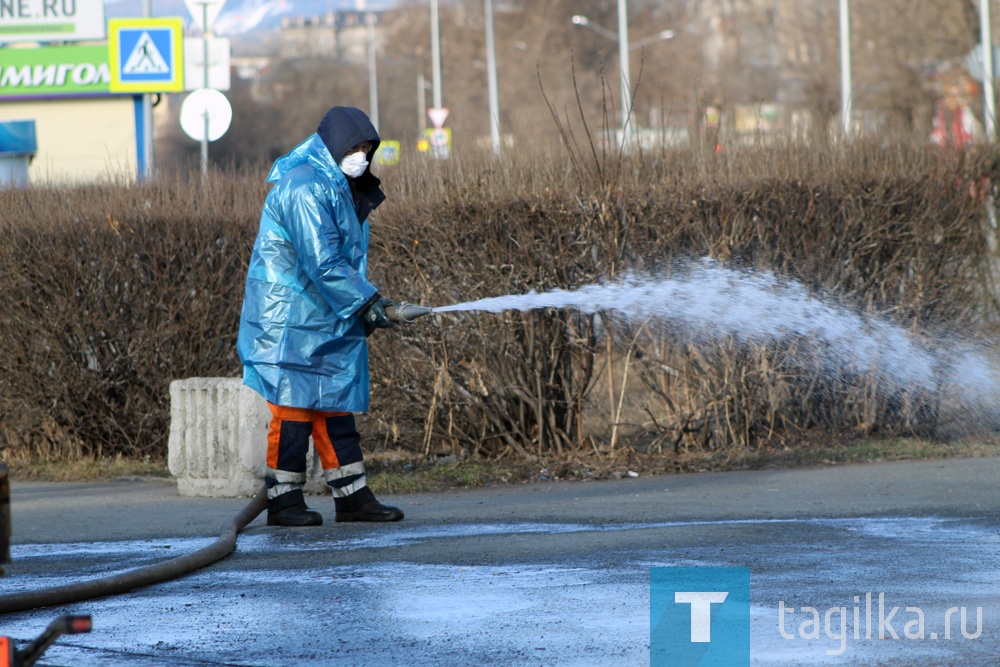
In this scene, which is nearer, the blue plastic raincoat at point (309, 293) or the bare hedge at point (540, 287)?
the blue plastic raincoat at point (309, 293)

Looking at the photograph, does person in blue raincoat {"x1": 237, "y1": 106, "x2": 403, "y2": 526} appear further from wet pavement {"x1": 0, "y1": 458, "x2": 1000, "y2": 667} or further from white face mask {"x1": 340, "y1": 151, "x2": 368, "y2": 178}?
wet pavement {"x1": 0, "y1": 458, "x2": 1000, "y2": 667}

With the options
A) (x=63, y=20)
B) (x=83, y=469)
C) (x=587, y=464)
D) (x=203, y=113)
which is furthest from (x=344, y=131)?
(x=63, y=20)

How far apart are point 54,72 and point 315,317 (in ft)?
41.9

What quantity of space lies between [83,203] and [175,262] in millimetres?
785

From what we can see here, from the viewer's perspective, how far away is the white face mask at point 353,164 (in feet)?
20.2

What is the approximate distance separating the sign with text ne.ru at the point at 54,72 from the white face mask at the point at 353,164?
39.6 feet

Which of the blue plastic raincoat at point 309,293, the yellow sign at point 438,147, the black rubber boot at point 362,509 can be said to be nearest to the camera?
the blue plastic raincoat at point 309,293

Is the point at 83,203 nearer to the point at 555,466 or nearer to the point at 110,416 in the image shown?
the point at 110,416

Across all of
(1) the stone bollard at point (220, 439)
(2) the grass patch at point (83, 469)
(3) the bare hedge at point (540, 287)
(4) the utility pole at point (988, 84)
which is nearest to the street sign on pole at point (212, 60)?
(3) the bare hedge at point (540, 287)

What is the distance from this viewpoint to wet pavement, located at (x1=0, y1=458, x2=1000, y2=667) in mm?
4020

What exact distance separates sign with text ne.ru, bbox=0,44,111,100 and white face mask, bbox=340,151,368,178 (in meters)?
12.1

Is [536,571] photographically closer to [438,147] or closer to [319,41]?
[438,147]

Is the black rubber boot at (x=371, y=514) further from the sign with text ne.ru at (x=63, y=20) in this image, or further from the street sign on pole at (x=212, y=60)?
the sign with text ne.ru at (x=63, y=20)

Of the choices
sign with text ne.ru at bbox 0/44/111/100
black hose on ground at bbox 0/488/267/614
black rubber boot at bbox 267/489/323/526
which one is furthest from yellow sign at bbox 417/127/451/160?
sign with text ne.ru at bbox 0/44/111/100
